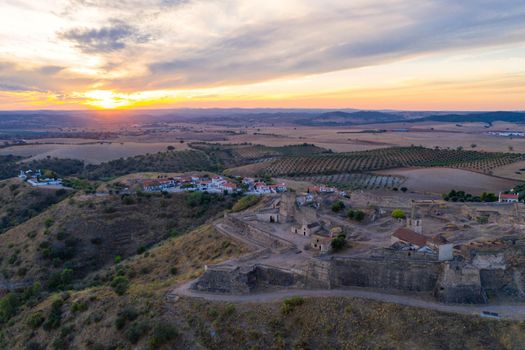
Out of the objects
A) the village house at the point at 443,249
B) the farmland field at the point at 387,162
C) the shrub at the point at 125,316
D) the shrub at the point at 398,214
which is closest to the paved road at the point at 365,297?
the shrub at the point at 125,316

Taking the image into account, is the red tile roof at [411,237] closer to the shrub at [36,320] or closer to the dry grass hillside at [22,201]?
the shrub at [36,320]

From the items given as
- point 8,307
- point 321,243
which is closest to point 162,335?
point 321,243

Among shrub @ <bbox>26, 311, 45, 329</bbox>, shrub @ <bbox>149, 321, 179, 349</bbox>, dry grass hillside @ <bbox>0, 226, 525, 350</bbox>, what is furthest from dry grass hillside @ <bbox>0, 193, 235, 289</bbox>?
shrub @ <bbox>149, 321, 179, 349</bbox>

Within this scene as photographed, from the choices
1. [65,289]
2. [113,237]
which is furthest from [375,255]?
[113,237]

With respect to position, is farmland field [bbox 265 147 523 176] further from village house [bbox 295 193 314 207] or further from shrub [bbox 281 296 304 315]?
shrub [bbox 281 296 304 315]

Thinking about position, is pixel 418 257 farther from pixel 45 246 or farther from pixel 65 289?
pixel 45 246

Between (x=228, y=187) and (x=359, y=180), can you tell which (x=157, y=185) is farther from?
(x=359, y=180)
